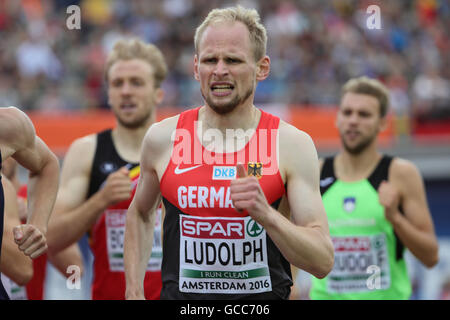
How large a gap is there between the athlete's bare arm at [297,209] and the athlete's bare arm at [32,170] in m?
1.26

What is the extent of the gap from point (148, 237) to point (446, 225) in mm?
9384

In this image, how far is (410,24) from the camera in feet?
57.1

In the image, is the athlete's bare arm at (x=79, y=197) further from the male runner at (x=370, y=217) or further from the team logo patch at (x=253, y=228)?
the male runner at (x=370, y=217)

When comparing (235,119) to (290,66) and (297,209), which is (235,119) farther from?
(290,66)

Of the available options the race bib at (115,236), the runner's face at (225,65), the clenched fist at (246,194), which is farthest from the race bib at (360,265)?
the clenched fist at (246,194)

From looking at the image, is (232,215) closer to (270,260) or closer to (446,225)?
(270,260)

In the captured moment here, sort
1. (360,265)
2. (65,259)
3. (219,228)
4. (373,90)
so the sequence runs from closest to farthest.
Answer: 1. (219,228)
2. (360,265)
3. (65,259)
4. (373,90)

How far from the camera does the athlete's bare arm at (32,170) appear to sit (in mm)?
4051

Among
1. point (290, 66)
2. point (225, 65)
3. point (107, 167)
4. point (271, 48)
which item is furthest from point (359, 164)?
point (290, 66)

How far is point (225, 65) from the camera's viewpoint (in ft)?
12.9

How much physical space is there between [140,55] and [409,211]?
248cm

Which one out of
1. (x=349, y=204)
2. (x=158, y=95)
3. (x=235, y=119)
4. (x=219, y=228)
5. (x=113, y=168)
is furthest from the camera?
(x=349, y=204)

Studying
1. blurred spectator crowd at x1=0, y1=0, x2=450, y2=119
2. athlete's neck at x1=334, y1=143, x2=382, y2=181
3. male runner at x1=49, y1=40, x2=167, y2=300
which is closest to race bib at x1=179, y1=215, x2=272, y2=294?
male runner at x1=49, y1=40, x2=167, y2=300

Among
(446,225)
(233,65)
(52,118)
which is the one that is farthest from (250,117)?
(446,225)
